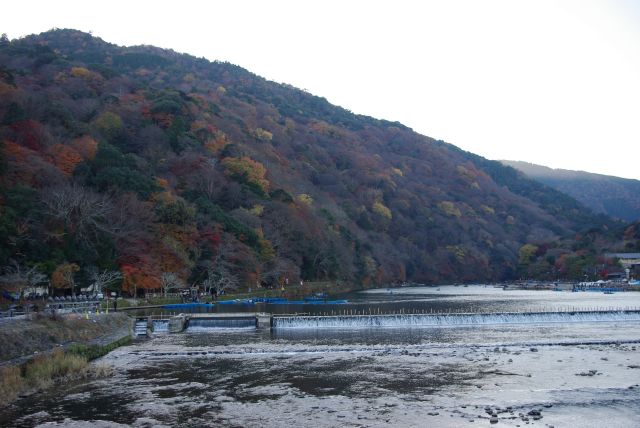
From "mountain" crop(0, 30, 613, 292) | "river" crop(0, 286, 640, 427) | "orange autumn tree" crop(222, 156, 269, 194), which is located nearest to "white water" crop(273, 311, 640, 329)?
"river" crop(0, 286, 640, 427)

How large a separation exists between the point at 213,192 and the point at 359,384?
49.5 m

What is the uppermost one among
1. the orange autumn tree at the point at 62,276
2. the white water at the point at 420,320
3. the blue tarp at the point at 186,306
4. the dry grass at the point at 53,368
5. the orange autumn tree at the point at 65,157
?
the orange autumn tree at the point at 65,157

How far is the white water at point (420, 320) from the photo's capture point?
36375 millimetres

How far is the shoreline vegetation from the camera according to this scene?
752 inches

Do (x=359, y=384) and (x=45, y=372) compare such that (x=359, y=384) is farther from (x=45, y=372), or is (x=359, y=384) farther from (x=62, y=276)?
(x=62, y=276)

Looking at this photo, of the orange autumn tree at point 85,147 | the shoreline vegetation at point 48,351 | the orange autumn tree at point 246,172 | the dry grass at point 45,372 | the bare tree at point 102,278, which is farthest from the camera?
the orange autumn tree at point 246,172

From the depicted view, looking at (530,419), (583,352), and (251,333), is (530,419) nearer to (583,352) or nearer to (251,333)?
(583,352)

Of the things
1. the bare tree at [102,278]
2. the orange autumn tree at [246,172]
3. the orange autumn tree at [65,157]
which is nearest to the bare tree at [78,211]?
the bare tree at [102,278]

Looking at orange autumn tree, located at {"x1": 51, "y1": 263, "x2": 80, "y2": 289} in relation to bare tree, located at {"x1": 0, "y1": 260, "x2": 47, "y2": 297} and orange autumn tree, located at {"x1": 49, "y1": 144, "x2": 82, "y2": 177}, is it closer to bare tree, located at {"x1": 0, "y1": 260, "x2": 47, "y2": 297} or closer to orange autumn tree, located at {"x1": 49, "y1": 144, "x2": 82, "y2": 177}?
bare tree, located at {"x1": 0, "y1": 260, "x2": 47, "y2": 297}

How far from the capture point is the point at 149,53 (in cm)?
15338

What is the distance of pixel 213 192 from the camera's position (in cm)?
6669

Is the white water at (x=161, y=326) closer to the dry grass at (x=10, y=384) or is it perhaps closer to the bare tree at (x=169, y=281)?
the bare tree at (x=169, y=281)

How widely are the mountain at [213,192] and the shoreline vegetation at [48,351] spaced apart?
14551mm

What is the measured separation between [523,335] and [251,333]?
637 inches
